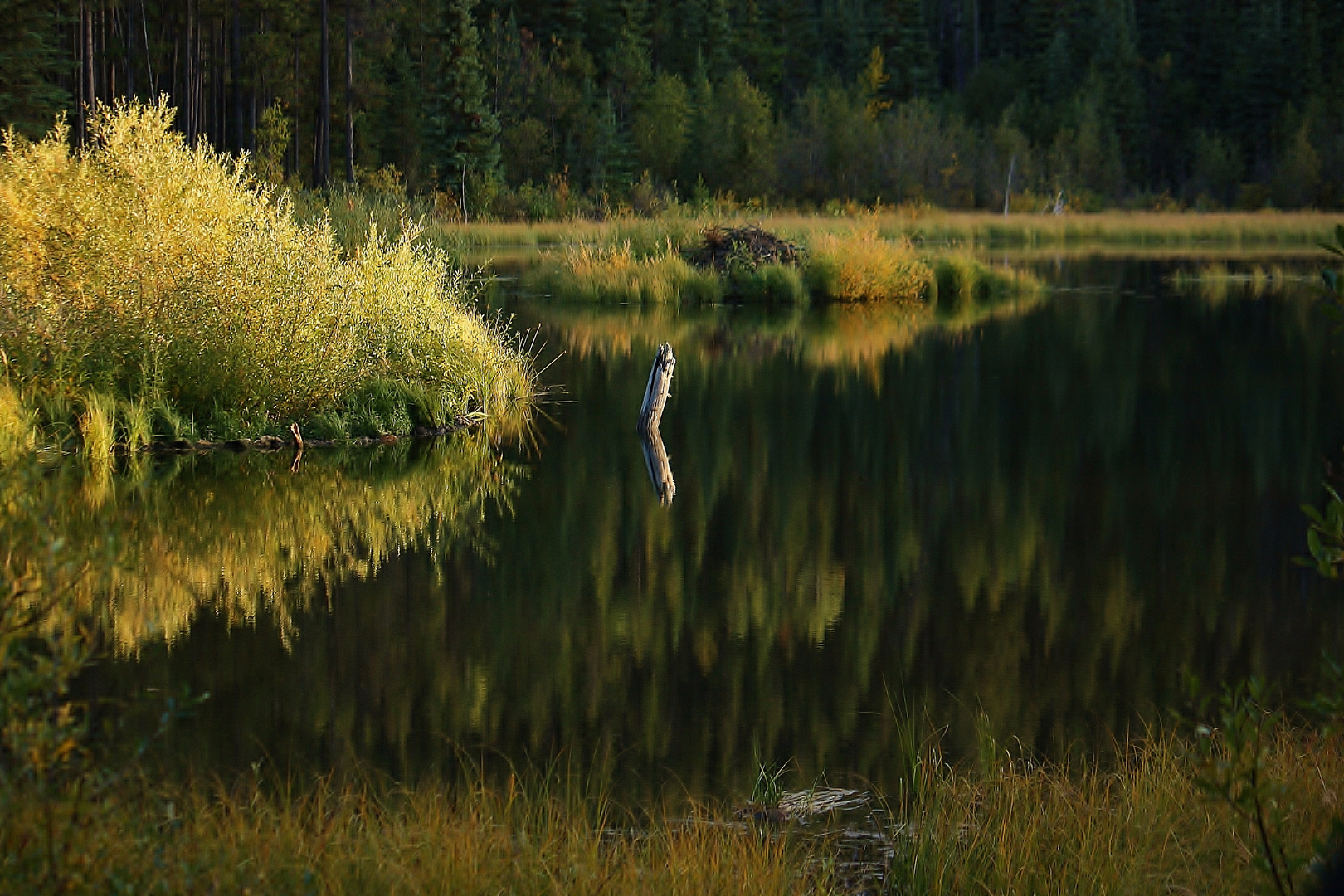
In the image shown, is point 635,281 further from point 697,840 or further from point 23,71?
point 697,840

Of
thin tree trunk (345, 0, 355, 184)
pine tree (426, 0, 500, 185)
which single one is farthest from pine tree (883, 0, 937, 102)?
thin tree trunk (345, 0, 355, 184)

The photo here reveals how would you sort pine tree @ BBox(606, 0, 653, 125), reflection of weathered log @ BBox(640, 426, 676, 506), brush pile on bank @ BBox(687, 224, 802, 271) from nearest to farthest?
reflection of weathered log @ BBox(640, 426, 676, 506) → brush pile on bank @ BBox(687, 224, 802, 271) → pine tree @ BBox(606, 0, 653, 125)

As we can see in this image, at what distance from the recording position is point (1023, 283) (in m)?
32.9

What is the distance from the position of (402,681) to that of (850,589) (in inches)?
124

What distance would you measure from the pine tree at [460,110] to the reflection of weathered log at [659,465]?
130 ft

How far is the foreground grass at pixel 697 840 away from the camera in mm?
4391

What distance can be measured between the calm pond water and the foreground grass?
619 mm

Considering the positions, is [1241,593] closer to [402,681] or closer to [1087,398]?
[402,681]

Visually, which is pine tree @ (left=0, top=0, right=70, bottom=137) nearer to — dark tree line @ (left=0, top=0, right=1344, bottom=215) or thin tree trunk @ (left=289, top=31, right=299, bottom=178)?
dark tree line @ (left=0, top=0, right=1344, bottom=215)

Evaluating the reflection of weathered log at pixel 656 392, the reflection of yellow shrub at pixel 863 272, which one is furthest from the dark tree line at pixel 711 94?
the reflection of weathered log at pixel 656 392

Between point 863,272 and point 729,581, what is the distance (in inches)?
816

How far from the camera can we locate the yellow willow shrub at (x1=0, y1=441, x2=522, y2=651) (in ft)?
29.7

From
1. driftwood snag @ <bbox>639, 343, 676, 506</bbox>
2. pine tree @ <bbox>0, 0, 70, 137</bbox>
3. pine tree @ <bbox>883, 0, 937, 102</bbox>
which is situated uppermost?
pine tree @ <bbox>883, 0, 937, 102</bbox>

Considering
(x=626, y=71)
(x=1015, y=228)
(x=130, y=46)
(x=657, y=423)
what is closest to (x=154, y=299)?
(x=657, y=423)
